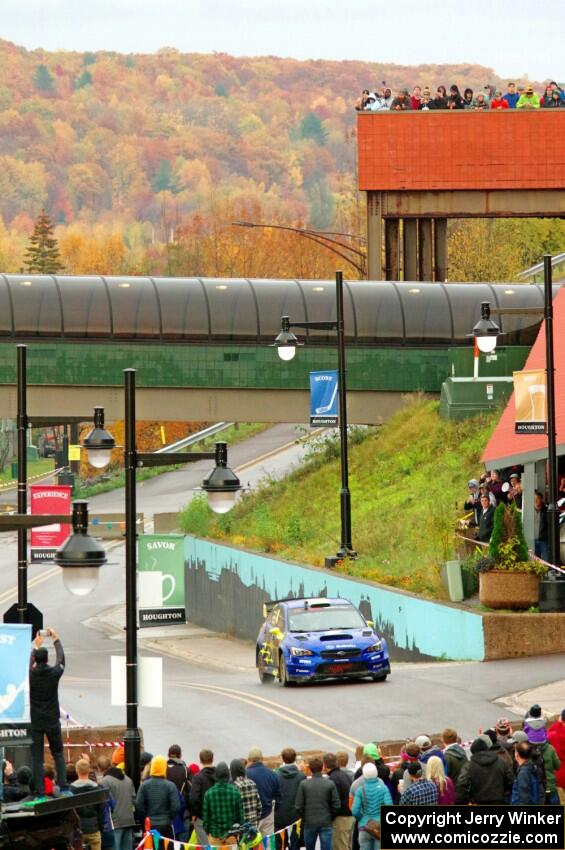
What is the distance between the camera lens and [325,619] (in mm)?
29859

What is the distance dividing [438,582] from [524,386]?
14.4 ft

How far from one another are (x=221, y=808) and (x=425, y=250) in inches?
1955

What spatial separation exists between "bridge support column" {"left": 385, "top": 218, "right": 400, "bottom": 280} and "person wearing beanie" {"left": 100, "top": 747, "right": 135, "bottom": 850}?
144ft

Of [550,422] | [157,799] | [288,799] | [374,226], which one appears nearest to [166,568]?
[550,422]

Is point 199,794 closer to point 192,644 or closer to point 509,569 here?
point 509,569

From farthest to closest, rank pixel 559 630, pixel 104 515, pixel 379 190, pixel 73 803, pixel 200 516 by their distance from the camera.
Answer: pixel 104 515 → pixel 379 190 → pixel 200 516 → pixel 559 630 → pixel 73 803

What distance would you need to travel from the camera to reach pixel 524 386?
3225 centimetres

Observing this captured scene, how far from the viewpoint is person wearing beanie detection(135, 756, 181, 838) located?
16812 millimetres

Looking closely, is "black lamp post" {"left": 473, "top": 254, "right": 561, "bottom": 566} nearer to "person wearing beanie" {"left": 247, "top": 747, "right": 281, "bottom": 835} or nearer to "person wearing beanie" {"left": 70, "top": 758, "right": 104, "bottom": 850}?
"person wearing beanie" {"left": 247, "top": 747, "right": 281, "bottom": 835}

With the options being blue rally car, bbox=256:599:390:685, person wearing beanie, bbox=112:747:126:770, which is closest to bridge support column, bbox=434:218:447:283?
blue rally car, bbox=256:599:390:685

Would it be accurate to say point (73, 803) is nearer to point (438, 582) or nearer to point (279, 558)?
point (438, 582)

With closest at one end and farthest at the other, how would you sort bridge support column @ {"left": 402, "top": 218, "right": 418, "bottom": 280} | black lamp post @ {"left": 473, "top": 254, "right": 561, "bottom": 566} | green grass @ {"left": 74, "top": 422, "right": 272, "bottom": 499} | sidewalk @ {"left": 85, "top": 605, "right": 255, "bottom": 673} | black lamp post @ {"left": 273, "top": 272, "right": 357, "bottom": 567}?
black lamp post @ {"left": 473, "top": 254, "right": 561, "bottom": 566} < black lamp post @ {"left": 273, "top": 272, "right": 357, "bottom": 567} < sidewalk @ {"left": 85, "top": 605, "right": 255, "bottom": 673} < bridge support column @ {"left": 402, "top": 218, "right": 418, "bottom": 280} < green grass @ {"left": 74, "top": 422, "right": 272, "bottom": 499}

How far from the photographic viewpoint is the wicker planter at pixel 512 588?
31125mm

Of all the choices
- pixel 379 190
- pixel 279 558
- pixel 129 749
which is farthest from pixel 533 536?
pixel 379 190
